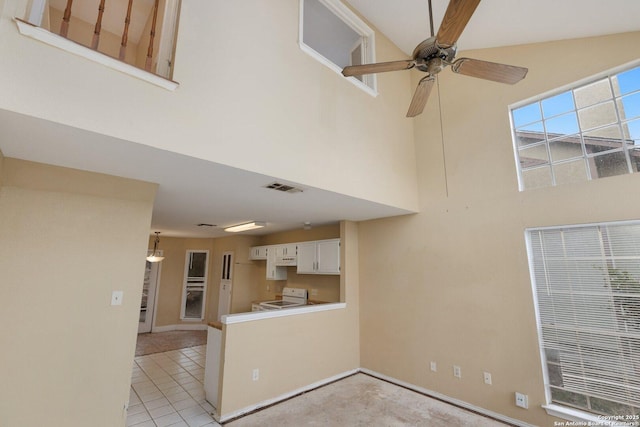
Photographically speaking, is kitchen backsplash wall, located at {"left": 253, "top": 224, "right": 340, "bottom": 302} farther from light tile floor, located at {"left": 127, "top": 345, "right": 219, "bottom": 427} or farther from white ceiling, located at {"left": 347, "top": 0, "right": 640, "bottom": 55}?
white ceiling, located at {"left": 347, "top": 0, "right": 640, "bottom": 55}

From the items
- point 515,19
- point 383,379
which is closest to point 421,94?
point 515,19

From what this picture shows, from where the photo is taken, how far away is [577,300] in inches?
111

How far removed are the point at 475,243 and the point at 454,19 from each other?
8.81 ft

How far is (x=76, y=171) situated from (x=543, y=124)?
4785mm

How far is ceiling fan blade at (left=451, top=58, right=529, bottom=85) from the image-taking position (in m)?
1.99

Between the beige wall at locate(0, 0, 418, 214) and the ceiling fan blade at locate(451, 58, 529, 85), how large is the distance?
1415 millimetres

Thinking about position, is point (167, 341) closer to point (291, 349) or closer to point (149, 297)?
point (149, 297)

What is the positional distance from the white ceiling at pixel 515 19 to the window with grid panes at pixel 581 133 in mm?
531

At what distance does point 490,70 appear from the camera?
206 cm

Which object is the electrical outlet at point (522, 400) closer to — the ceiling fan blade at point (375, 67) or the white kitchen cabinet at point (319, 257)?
the white kitchen cabinet at point (319, 257)

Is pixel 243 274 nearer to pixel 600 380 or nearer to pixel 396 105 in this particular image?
pixel 396 105

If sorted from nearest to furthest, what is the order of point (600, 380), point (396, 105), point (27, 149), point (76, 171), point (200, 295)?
point (27, 149) → point (76, 171) → point (600, 380) → point (396, 105) → point (200, 295)

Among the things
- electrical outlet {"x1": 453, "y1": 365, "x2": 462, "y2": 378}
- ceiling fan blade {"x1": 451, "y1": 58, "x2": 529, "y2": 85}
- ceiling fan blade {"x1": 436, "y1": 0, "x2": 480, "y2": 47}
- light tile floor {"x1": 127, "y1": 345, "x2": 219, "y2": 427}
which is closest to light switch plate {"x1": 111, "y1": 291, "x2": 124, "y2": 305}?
light tile floor {"x1": 127, "y1": 345, "x2": 219, "y2": 427}

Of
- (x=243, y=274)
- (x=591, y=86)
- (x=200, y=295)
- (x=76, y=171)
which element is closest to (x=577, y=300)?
(x=591, y=86)
